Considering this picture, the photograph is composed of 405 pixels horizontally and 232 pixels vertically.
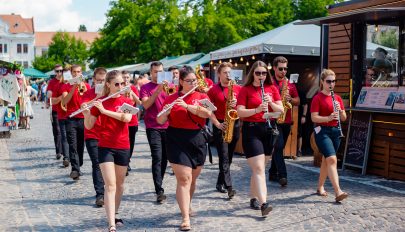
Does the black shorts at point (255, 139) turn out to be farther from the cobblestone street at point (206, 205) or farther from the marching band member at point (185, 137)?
the cobblestone street at point (206, 205)

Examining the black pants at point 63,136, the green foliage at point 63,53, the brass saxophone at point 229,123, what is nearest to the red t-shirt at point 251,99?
the brass saxophone at point 229,123

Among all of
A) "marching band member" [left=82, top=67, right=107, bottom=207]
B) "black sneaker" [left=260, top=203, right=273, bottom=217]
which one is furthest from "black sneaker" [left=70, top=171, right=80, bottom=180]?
"black sneaker" [left=260, top=203, right=273, bottom=217]

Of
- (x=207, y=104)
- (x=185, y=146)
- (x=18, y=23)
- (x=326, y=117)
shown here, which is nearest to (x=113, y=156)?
(x=185, y=146)

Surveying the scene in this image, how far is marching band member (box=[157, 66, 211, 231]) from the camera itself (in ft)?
19.4

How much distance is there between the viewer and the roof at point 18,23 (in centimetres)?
10844

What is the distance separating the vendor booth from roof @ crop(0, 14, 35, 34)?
10502 cm

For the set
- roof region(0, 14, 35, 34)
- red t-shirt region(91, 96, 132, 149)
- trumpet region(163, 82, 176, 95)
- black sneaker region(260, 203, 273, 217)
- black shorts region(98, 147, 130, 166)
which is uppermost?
roof region(0, 14, 35, 34)

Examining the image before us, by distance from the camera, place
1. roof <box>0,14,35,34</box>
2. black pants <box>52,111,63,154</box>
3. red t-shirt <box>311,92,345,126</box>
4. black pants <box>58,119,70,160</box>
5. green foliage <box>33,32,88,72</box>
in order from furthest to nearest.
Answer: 1. roof <box>0,14,35,34</box>
2. green foliage <box>33,32,88,72</box>
3. black pants <box>52,111,63,154</box>
4. black pants <box>58,119,70,160</box>
5. red t-shirt <box>311,92,345,126</box>

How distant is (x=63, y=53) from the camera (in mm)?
85312

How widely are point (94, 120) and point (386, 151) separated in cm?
563

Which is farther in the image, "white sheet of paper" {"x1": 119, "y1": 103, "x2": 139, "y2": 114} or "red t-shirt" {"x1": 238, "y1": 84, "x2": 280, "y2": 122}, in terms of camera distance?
"red t-shirt" {"x1": 238, "y1": 84, "x2": 280, "y2": 122}

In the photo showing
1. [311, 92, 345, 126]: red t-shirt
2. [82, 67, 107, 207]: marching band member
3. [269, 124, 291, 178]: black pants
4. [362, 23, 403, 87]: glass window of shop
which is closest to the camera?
[82, 67, 107, 207]: marching band member

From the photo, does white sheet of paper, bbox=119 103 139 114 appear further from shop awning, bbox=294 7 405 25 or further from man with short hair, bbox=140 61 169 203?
shop awning, bbox=294 7 405 25

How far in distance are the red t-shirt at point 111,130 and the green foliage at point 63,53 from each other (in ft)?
264
